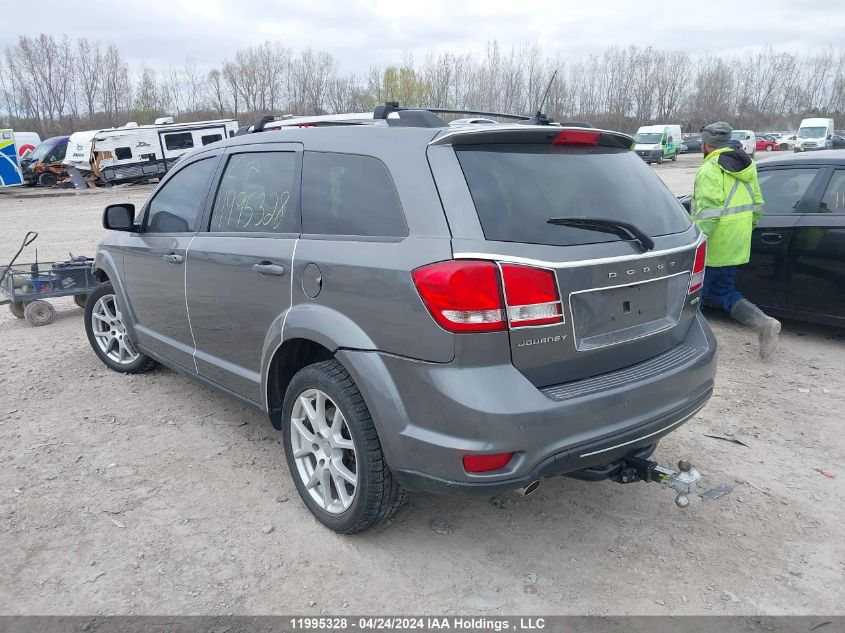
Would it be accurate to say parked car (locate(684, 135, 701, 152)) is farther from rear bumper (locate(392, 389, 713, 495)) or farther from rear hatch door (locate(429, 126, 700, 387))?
rear bumper (locate(392, 389, 713, 495))

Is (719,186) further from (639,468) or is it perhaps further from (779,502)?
(639,468)

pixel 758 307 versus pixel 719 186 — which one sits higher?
pixel 719 186

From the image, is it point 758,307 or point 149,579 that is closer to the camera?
point 149,579

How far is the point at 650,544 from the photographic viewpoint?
3004mm

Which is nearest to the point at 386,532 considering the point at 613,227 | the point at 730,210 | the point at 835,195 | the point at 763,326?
the point at 613,227

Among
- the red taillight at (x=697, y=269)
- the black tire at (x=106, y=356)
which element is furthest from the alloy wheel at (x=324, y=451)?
the black tire at (x=106, y=356)

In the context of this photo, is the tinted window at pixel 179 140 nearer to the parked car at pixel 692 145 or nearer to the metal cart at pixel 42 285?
the metal cart at pixel 42 285

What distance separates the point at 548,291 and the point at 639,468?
0.99 metres

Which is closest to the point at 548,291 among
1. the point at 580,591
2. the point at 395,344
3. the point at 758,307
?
the point at 395,344

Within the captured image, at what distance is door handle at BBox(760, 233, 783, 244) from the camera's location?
590 centimetres

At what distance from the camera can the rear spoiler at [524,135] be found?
267 cm

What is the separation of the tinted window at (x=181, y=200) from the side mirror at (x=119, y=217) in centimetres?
15

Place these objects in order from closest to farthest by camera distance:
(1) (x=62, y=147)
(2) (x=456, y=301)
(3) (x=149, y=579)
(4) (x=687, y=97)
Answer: (2) (x=456, y=301), (3) (x=149, y=579), (1) (x=62, y=147), (4) (x=687, y=97)

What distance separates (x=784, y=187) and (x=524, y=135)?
449cm
